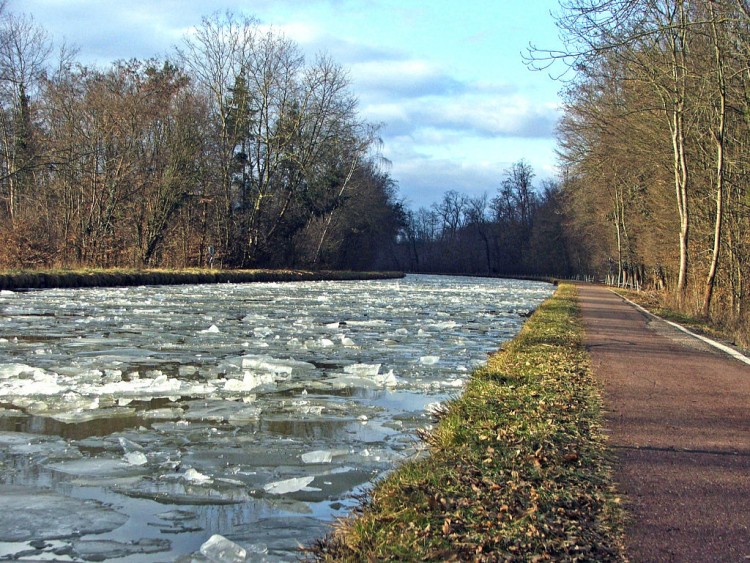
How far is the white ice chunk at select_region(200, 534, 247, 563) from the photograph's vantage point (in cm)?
358

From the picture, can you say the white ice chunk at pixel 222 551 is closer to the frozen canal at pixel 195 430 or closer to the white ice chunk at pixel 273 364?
the frozen canal at pixel 195 430

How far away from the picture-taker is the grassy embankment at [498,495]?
11.2 feet

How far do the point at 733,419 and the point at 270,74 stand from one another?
42218 mm

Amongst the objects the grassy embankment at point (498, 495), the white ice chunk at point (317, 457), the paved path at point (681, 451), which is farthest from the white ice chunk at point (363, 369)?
the white ice chunk at point (317, 457)

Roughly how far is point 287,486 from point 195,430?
5.06 ft

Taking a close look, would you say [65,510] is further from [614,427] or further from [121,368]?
[121,368]

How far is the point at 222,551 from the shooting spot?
3.63 m

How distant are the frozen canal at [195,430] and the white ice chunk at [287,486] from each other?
0.01 meters

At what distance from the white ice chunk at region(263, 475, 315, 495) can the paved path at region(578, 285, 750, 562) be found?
1.88m

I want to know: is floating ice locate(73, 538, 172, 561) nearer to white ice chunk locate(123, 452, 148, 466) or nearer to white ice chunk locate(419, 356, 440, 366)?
white ice chunk locate(123, 452, 148, 466)

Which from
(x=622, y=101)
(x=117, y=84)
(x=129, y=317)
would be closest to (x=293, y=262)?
(x=117, y=84)

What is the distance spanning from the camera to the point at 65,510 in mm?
4195

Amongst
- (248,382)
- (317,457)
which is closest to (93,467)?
(317,457)

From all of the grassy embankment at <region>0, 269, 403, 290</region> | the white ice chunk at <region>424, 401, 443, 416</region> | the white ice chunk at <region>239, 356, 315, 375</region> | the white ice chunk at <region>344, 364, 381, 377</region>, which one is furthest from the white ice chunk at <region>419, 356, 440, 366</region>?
the grassy embankment at <region>0, 269, 403, 290</region>
